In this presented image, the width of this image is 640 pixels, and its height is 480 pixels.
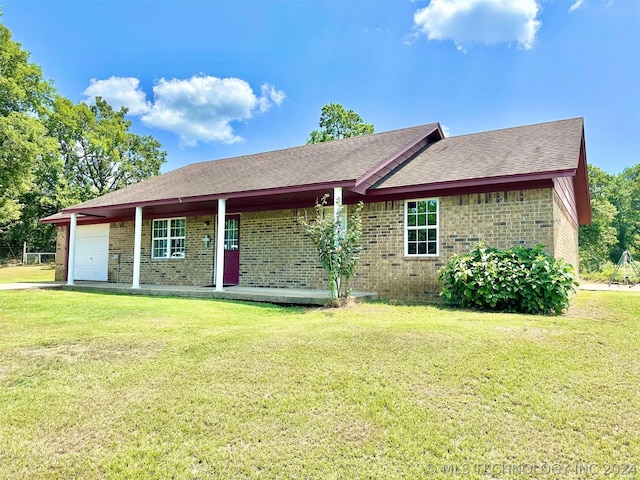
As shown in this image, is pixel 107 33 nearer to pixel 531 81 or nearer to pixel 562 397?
pixel 531 81

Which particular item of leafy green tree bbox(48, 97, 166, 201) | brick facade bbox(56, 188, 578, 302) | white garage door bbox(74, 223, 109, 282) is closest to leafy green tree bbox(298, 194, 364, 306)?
brick facade bbox(56, 188, 578, 302)

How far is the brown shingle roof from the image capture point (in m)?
8.86

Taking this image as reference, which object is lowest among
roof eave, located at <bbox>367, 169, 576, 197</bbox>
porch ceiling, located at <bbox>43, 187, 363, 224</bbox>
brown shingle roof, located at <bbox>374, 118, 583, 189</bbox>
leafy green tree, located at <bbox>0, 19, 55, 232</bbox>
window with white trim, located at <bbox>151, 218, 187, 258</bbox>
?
window with white trim, located at <bbox>151, 218, 187, 258</bbox>

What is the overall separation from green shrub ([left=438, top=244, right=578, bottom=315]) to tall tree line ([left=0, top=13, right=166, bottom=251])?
69.1ft

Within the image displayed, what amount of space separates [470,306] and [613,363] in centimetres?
390

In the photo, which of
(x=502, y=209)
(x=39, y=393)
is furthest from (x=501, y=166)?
(x=39, y=393)

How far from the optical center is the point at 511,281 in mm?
7656

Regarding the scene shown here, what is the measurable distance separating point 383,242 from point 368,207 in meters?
1.05

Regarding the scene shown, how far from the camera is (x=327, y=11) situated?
12367 millimetres

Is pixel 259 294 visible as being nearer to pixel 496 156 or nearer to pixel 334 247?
pixel 334 247

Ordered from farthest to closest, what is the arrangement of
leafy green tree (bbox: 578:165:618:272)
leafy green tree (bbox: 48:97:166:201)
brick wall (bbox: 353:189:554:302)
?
leafy green tree (bbox: 48:97:166:201)
leafy green tree (bbox: 578:165:618:272)
brick wall (bbox: 353:189:554:302)

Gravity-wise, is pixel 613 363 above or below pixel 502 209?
below

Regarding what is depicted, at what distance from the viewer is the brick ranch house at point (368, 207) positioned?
29.9 feet

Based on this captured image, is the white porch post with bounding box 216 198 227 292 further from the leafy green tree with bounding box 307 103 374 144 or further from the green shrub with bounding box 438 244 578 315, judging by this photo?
the leafy green tree with bounding box 307 103 374 144
